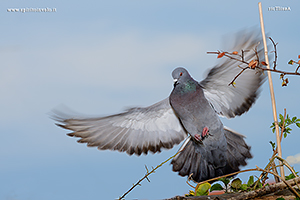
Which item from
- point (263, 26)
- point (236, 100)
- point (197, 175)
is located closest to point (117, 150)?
point (197, 175)

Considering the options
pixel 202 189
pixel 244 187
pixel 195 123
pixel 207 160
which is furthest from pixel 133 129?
pixel 244 187

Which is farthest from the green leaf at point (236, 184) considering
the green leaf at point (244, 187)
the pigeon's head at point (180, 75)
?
the pigeon's head at point (180, 75)

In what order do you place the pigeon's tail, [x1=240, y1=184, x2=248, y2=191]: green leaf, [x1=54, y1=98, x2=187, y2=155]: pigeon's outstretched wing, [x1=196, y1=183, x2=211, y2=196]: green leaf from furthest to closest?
the pigeon's tail < [x1=54, y1=98, x2=187, y2=155]: pigeon's outstretched wing < [x1=240, y1=184, x2=248, y2=191]: green leaf < [x1=196, y1=183, x2=211, y2=196]: green leaf

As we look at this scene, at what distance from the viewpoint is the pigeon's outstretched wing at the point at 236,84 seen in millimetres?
2564

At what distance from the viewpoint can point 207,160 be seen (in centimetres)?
268

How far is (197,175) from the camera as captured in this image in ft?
8.89

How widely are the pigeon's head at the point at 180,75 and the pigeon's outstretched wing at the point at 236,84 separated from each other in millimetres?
145

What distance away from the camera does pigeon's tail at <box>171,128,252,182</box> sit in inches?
106

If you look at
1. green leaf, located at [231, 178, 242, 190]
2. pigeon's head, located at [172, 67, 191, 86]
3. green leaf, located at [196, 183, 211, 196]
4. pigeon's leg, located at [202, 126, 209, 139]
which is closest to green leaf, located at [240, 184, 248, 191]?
green leaf, located at [231, 178, 242, 190]

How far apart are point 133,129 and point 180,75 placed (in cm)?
56

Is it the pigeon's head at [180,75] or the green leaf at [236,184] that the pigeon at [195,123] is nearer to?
the pigeon's head at [180,75]

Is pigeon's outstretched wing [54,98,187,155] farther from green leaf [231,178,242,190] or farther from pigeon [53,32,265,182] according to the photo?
green leaf [231,178,242,190]

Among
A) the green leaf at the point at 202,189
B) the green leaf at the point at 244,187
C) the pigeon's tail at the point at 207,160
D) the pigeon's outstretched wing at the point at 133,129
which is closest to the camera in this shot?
the green leaf at the point at 202,189

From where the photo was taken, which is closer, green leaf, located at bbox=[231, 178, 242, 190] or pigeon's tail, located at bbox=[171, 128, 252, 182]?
green leaf, located at bbox=[231, 178, 242, 190]
